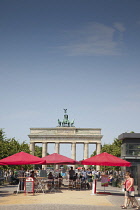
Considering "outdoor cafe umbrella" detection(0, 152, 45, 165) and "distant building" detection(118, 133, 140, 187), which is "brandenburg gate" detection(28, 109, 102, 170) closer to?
→ "distant building" detection(118, 133, 140, 187)

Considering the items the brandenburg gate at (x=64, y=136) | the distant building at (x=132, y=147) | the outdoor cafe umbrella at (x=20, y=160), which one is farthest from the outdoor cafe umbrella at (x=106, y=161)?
the brandenburg gate at (x=64, y=136)

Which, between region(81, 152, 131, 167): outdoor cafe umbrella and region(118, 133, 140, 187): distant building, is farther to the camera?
region(118, 133, 140, 187): distant building

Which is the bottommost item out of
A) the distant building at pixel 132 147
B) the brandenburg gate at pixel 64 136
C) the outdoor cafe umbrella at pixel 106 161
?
the outdoor cafe umbrella at pixel 106 161

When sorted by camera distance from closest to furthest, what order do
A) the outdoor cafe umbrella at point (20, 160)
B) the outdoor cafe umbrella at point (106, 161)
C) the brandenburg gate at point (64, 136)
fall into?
the outdoor cafe umbrella at point (20, 160) < the outdoor cafe umbrella at point (106, 161) < the brandenburg gate at point (64, 136)

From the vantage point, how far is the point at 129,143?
4450 cm

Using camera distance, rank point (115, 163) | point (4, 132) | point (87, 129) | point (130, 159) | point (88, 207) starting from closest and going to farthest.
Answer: point (88, 207) → point (115, 163) → point (130, 159) → point (4, 132) → point (87, 129)

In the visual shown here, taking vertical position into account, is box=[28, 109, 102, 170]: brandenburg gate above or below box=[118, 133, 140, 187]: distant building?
above

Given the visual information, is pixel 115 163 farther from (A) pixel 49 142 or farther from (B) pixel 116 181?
(A) pixel 49 142

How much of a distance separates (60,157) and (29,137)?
76.6 m

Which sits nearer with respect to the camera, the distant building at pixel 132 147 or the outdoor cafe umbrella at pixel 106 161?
the outdoor cafe umbrella at pixel 106 161

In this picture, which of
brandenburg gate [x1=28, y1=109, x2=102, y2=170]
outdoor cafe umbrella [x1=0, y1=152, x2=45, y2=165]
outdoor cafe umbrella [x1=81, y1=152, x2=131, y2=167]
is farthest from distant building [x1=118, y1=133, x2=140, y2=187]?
brandenburg gate [x1=28, y1=109, x2=102, y2=170]

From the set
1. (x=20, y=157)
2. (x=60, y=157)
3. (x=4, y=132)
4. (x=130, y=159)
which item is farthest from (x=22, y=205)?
(x=4, y=132)

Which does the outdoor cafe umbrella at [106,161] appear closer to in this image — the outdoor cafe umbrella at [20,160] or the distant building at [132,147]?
the outdoor cafe umbrella at [20,160]

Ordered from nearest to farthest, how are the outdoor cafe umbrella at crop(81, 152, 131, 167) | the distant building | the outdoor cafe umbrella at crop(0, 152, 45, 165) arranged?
the outdoor cafe umbrella at crop(0, 152, 45, 165) → the outdoor cafe umbrella at crop(81, 152, 131, 167) → the distant building
